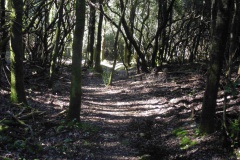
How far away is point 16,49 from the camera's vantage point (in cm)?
988

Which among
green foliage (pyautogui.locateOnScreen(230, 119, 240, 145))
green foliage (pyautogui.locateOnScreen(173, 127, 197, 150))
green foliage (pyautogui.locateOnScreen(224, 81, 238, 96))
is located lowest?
green foliage (pyautogui.locateOnScreen(173, 127, 197, 150))

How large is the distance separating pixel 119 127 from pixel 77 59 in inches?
117

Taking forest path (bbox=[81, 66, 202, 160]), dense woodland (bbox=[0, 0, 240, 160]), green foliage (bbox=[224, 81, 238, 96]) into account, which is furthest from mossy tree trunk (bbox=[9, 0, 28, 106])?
green foliage (bbox=[224, 81, 238, 96])

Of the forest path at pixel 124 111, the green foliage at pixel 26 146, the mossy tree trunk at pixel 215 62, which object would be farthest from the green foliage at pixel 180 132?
the green foliage at pixel 26 146

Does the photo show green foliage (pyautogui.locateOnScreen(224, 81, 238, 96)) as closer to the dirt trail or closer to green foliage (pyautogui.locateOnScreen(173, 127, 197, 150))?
the dirt trail

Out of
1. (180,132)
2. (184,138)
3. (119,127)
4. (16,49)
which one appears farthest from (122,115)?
(16,49)

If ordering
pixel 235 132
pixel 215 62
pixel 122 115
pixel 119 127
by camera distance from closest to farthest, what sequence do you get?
pixel 235 132 → pixel 215 62 → pixel 119 127 → pixel 122 115

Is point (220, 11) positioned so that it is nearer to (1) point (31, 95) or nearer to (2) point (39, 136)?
(2) point (39, 136)

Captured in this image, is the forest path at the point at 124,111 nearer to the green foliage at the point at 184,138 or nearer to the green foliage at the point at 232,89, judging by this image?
the green foliage at the point at 184,138

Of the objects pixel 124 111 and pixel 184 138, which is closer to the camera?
pixel 184 138

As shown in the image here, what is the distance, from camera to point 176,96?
42.0ft

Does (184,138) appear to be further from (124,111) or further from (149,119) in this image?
(124,111)

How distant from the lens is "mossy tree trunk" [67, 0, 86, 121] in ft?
28.5

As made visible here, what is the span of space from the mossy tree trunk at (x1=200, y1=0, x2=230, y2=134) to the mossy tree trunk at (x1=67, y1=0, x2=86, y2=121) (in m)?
3.99
